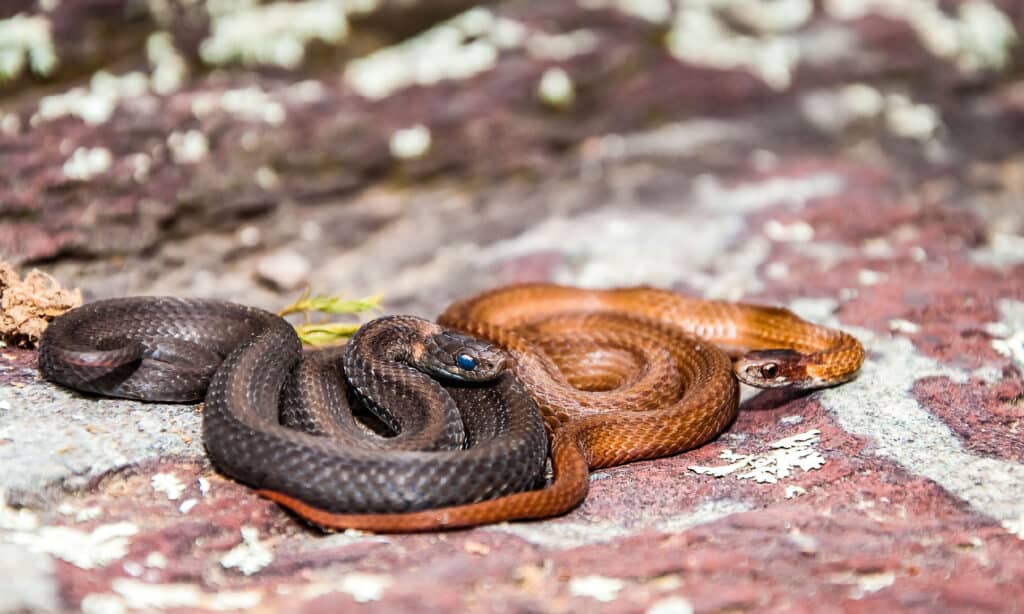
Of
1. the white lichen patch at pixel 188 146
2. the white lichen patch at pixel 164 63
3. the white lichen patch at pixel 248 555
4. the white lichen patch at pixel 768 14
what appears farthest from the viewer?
the white lichen patch at pixel 768 14

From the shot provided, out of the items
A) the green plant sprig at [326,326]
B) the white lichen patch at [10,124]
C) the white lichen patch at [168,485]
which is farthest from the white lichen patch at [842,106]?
the white lichen patch at [168,485]

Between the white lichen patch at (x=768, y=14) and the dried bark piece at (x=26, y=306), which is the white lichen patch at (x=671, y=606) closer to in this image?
the dried bark piece at (x=26, y=306)

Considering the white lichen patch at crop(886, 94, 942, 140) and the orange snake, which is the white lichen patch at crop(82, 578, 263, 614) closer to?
the orange snake

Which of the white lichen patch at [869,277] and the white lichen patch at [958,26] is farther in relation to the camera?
the white lichen patch at [958,26]

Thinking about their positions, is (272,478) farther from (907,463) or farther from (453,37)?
(453,37)

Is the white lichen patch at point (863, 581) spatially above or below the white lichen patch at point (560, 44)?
below

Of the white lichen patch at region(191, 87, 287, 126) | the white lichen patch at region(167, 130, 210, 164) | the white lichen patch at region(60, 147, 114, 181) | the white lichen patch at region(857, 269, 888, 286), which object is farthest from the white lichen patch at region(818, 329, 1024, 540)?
the white lichen patch at region(60, 147, 114, 181)

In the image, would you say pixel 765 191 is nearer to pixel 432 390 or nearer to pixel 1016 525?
pixel 432 390

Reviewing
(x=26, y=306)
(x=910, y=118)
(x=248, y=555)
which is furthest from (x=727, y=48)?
(x=248, y=555)

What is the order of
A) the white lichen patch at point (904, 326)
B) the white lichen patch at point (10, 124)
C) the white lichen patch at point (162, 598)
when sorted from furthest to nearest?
the white lichen patch at point (10, 124) → the white lichen patch at point (904, 326) → the white lichen patch at point (162, 598)

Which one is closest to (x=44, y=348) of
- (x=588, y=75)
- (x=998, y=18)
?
(x=588, y=75)
